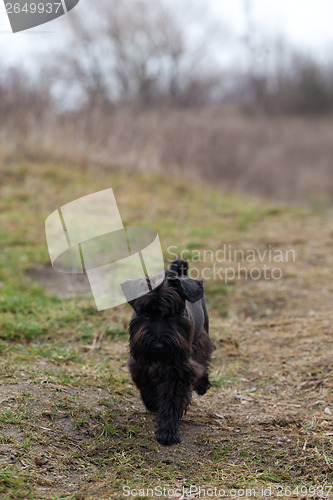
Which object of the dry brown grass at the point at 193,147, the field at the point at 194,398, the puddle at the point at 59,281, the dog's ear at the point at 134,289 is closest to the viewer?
the field at the point at 194,398

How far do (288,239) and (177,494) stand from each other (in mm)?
7038

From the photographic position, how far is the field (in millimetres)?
3160

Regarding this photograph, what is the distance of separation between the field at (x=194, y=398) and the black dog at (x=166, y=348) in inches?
7.9

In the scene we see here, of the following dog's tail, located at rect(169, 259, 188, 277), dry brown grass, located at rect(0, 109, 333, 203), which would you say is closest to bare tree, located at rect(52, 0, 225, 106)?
dry brown grass, located at rect(0, 109, 333, 203)

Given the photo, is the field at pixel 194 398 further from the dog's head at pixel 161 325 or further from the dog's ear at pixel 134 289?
the dog's ear at pixel 134 289

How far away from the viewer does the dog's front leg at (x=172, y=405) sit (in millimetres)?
3557

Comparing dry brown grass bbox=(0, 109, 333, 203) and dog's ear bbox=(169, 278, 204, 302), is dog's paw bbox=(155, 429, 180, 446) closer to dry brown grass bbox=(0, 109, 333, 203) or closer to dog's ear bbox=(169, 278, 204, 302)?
dog's ear bbox=(169, 278, 204, 302)

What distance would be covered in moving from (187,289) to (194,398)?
50.9 inches

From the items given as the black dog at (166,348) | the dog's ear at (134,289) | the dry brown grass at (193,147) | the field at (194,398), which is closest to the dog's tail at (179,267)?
the black dog at (166,348)

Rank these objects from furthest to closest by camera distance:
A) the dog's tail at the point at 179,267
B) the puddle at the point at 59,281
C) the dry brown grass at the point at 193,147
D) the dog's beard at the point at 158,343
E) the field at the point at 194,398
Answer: the dry brown grass at the point at 193,147, the puddle at the point at 59,281, the dog's tail at the point at 179,267, the dog's beard at the point at 158,343, the field at the point at 194,398

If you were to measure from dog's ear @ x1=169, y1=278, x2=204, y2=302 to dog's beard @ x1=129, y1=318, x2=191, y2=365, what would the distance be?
6.0 inches

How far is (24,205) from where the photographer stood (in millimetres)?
10336

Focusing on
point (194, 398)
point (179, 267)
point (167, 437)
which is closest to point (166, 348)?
point (167, 437)

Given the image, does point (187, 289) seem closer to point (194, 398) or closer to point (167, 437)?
point (167, 437)
